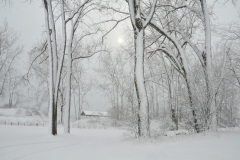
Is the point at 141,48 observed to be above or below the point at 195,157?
above

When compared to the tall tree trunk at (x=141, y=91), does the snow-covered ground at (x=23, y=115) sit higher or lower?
lower

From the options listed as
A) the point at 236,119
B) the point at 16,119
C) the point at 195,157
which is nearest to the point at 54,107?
the point at 195,157

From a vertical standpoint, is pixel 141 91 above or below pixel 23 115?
above

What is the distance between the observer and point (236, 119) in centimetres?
1056

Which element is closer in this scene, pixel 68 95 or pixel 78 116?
pixel 68 95

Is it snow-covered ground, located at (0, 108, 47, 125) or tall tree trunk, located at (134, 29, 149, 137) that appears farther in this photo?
snow-covered ground, located at (0, 108, 47, 125)

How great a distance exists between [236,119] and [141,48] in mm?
7763

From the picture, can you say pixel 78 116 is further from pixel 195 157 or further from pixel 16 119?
pixel 195 157

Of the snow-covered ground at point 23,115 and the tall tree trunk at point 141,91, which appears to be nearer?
the tall tree trunk at point 141,91

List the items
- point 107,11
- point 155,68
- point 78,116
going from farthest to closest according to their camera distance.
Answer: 1. point 78,116
2. point 155,68
3. point 107,11

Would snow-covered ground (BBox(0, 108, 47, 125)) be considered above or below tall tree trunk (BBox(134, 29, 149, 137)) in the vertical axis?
below

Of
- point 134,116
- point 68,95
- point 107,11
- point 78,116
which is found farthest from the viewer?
point 78,116

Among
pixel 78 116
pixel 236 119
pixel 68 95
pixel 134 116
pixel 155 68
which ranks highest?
pixel 155 68

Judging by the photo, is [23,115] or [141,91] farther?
[23,115]
